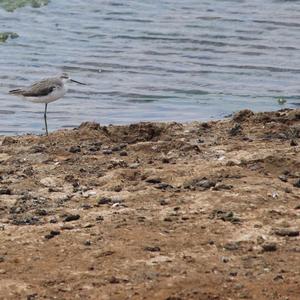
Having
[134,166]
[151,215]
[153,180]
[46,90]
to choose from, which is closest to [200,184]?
[153,180]

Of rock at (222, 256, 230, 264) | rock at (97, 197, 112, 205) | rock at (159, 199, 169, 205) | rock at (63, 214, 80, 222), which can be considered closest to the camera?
rock at (222, 256, 230, 264)

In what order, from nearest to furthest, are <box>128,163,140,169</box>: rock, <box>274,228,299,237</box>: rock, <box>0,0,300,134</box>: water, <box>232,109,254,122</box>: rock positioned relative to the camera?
<box>274,228,299,237</box>: rock
<box>128,163,140,169</box>: rock
<box>232,109,254,122</box>: rock
<box>0,0,300,134</box>: water

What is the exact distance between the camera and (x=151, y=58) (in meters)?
20.0

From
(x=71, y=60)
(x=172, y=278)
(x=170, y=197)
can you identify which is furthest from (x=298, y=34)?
(x=172, y=278)

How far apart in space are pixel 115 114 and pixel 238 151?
499 centimetres

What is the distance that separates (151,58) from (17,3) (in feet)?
22.0

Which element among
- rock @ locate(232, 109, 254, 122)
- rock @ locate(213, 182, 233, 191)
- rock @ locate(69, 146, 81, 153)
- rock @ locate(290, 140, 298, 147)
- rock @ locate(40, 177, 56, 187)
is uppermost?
rock @ locate(213, 182, 233, 191)

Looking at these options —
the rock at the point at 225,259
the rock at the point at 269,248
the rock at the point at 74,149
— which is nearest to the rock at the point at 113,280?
the rock at the point at 225,259

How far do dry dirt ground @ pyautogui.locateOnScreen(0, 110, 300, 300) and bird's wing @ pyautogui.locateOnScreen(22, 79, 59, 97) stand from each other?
4.74ft

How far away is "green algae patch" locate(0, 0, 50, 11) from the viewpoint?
2526 centimetres

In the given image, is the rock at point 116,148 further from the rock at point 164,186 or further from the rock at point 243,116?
the rock at point 243,116

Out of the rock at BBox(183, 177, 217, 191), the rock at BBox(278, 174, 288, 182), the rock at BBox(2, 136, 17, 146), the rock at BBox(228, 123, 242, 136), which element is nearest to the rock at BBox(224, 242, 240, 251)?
the rock at BBox(183, 177, 217, 191)

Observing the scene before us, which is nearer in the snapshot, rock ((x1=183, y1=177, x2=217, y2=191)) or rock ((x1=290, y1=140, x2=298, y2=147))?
rock ((x1=183, y1=177, x2=217, y2=191))

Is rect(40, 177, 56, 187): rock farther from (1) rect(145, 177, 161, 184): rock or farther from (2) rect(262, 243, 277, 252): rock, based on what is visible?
(2) rect(262, 243, 277, 252): rock
